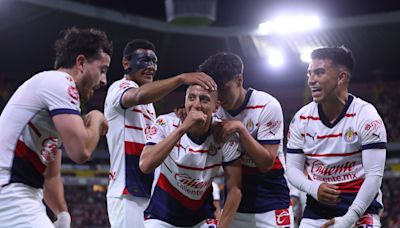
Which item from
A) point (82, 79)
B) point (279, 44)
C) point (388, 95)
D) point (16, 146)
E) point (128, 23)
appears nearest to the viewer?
point (16, 146)

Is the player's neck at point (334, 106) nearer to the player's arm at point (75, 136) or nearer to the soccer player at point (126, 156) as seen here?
the soccer player at point (126, 156)

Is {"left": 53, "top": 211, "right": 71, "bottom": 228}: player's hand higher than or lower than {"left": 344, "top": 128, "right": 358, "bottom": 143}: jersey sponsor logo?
lower

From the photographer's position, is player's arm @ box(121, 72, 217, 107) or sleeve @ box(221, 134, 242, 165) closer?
player's arm @ box(121, 72, 217, 107)

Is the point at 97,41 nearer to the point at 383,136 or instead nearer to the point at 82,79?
the point at 82,79

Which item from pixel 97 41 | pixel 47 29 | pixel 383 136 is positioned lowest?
pixel 383 136

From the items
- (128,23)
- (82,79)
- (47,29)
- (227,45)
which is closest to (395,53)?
(227,45)

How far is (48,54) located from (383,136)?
20.0 meters

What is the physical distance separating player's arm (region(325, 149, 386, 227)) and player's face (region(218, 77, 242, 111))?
102 cm

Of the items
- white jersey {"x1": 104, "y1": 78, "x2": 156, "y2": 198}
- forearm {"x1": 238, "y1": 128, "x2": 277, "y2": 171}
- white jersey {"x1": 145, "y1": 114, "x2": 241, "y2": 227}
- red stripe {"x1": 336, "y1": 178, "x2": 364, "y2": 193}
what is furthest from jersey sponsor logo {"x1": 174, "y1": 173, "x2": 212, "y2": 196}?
red stripe {"x1": 336, "y1": 178, "x2": 364, "y2": 193}

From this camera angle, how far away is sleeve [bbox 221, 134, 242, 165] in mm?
4598

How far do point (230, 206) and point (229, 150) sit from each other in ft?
1.33

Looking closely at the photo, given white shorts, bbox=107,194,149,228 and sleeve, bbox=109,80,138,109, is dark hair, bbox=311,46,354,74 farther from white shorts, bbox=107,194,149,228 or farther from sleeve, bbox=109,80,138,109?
white shorts, bbox=107,194,149,228

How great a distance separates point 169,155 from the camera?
458 cm

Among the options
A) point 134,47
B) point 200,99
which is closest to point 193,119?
point 200,99
